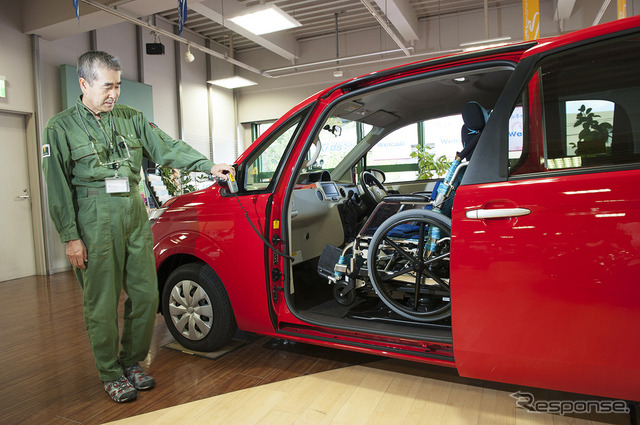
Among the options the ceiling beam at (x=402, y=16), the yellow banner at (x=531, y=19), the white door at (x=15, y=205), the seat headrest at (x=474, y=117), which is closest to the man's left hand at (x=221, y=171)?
the seat headrest at (x=474, y=117)

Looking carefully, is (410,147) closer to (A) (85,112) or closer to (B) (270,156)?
(B) (270,156)

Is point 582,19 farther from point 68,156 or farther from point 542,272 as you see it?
point 68,156

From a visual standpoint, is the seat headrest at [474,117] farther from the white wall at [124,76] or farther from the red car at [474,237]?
the white wall at [124,76]

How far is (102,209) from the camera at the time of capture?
216 centimetres

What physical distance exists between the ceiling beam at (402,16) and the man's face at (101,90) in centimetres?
550

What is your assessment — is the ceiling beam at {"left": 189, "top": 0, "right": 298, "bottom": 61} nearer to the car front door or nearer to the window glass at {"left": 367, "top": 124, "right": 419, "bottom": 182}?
the window glass at {"left": 367, "top": 124, "right": 419, "bottom": 182}

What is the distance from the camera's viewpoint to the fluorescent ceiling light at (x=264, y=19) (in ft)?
19.0

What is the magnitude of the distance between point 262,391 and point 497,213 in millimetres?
1391

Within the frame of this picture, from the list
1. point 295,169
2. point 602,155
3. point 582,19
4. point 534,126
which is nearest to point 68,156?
point 295,169

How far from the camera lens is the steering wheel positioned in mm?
3322

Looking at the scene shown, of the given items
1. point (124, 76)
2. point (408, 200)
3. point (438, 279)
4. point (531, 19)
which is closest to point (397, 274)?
point (438, 279)

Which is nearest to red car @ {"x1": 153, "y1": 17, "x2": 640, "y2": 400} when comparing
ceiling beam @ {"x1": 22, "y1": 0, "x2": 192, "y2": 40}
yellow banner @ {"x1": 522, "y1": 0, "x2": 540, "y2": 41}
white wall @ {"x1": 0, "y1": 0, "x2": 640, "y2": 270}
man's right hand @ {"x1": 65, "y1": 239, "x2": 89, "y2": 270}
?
man's right hand @ {"x1": 65, "y1": 239, "x2": 89, "y2": 270}

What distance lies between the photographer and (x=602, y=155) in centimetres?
149

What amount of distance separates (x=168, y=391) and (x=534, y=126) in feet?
6.74
